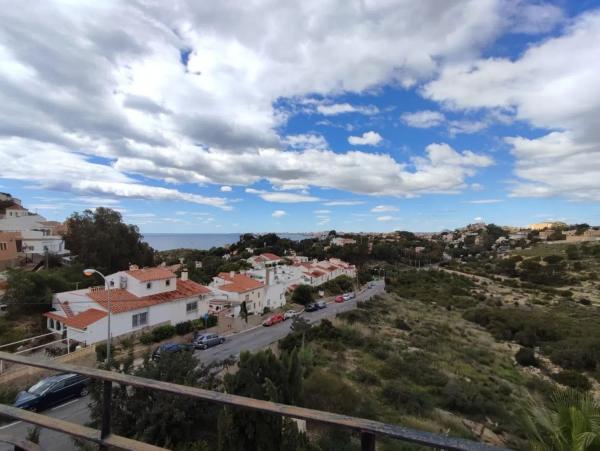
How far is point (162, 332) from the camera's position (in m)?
24.9

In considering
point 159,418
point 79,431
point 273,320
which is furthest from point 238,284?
point 79,431

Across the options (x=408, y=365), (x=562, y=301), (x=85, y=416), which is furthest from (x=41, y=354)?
(x=562, y=301)

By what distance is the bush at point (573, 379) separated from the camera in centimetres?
1745

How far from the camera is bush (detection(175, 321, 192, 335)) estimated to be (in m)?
26.5

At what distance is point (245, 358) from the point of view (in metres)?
7.78

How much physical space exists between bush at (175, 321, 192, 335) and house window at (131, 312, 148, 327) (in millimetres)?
2401

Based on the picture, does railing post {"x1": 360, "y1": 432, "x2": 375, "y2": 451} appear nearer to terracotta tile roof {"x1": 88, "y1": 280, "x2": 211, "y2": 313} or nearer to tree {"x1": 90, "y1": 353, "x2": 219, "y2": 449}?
tree {"x1": 90, "y1": 353, "x2": 219, "y2": 449}

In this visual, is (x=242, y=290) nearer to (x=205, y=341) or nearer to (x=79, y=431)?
(x=205, y=341)

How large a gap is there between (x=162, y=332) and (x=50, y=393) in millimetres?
12217

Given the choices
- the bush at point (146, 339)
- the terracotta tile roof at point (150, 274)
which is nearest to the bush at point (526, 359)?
the bush at point (146, 339)

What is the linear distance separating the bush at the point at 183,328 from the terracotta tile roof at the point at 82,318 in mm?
5638

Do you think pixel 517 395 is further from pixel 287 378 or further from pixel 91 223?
pixel 91 223

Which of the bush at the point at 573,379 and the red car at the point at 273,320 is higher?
the bush at the point at 573,379

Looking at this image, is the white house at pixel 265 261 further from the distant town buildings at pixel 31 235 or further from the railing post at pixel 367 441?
the railing post at pixel 367 441
